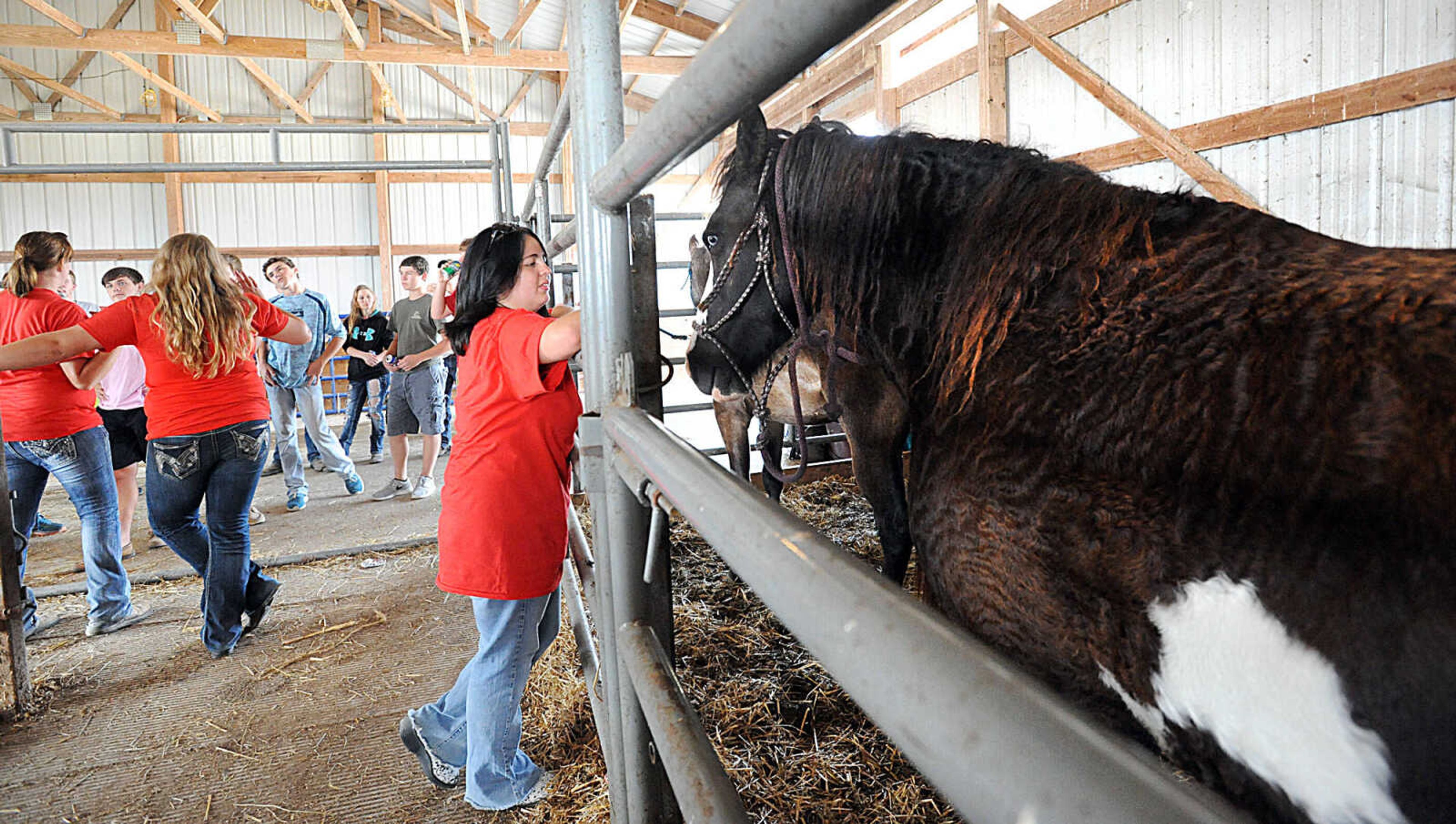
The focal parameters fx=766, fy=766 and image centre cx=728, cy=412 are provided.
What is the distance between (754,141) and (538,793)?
71.8 inches

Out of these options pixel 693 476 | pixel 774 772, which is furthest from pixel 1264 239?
pixel 774 772

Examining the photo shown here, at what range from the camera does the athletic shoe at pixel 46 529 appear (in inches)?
195

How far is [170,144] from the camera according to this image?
1391cm

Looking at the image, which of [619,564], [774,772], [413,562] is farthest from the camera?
[413,562]

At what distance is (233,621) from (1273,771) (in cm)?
347

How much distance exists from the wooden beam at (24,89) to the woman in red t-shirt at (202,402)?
52.0 ft

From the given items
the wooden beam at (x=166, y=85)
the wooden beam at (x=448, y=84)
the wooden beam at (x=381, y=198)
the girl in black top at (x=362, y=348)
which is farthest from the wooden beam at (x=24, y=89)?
the girl in black top at (x=362, y=348)

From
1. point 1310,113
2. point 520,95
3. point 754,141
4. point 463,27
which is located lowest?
point 754,141

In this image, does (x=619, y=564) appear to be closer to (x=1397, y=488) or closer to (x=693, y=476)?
(x=693, y=476)

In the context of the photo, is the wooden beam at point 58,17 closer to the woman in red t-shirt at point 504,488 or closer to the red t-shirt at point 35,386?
the red t-shirt at point 35,386

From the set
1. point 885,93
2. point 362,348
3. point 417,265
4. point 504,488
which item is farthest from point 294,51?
point 504,488

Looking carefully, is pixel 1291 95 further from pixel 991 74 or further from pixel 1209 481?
pixel 1209 481

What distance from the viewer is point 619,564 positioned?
1.03 metres

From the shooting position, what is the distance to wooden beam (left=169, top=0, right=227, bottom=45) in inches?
275
